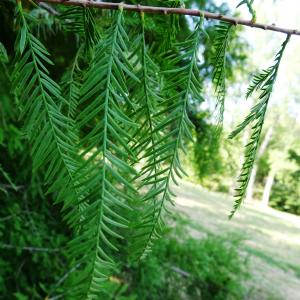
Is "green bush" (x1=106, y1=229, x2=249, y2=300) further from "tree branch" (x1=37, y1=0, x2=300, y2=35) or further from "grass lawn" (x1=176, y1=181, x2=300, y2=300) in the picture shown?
"tree branch" (x1=37, y1=0, x2=300, y2=35)

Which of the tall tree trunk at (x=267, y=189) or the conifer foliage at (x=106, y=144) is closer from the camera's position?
the conifer foliage at (x=106, y=144)

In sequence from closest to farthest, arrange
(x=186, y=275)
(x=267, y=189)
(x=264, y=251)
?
(x=186, y=275), (x=264, y=251), (x=267, y=189)

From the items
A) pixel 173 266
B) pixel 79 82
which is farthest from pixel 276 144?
pixel 79 82

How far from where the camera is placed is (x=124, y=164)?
24 centimetres

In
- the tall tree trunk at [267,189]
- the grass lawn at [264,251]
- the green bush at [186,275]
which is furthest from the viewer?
the tall tree trunk at [267,189]

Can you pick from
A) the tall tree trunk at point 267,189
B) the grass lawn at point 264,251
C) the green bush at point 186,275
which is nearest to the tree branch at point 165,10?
the green bush at point 186,275

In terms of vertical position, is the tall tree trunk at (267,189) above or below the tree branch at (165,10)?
above

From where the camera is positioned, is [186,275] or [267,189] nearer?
[186,275]

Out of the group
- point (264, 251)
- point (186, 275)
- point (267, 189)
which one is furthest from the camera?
point (267, 189)

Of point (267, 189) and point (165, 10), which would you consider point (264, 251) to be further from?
point (267, 189)

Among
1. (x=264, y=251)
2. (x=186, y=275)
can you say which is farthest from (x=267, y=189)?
(x=186, y=275)

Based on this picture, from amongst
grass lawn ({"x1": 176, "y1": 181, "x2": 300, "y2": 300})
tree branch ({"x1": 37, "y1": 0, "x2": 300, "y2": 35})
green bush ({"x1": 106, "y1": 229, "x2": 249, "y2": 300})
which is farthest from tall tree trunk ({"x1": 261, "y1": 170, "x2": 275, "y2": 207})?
tree branch ({"x1": 37, "y1": 0, "x2": 300, "y2": 35})

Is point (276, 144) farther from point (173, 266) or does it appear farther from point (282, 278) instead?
point (173, 266)

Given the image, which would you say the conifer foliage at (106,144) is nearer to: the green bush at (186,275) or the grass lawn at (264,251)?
the green bush at (186,275)
